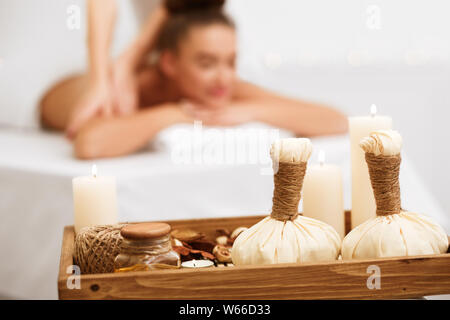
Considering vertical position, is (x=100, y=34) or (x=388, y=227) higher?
(x=100, y=34)

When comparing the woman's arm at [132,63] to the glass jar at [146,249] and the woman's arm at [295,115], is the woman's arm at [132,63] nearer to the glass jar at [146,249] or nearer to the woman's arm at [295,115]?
the woman's arm at [295,115]

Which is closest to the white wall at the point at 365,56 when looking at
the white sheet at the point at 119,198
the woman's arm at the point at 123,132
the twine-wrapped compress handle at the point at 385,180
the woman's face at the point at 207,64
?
the woman's face at the point at 207,64

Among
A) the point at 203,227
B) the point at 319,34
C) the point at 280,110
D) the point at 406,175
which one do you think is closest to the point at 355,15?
the point at 319,34

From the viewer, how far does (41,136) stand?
1.70m

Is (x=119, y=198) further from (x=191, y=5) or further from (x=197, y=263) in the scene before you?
(x=191, y=5)

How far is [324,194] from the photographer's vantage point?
0.68 m

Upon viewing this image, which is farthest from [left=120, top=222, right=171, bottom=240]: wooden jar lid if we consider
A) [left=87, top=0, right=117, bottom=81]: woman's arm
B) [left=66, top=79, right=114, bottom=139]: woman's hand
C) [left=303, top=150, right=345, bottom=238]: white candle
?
[left=87, top=0, right=117, bottom=81]: woman's arm

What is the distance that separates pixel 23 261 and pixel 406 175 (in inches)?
32.7

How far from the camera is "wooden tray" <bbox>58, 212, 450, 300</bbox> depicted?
492 mm

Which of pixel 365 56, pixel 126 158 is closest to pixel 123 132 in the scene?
pixel 126 158

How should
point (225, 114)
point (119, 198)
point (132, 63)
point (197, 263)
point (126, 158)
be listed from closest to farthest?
point (197, 263) < point (119, 198) < point (126, 158) < point (225, 114) < point (132, 63)

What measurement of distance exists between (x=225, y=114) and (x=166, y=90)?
1.21 feet

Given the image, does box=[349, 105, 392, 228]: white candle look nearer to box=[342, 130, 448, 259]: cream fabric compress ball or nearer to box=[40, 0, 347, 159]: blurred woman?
box=[342, 130, 448, 259]: cream fabric compress ball
